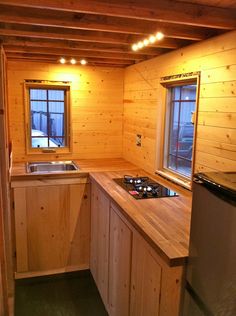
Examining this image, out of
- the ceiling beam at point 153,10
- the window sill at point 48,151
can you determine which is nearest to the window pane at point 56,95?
the window sill at point 48,151

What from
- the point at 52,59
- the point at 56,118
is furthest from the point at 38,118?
the point at 52,59

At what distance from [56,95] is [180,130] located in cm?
174

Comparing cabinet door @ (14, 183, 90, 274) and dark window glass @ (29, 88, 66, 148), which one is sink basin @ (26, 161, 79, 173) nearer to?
dark window glass @ (29, 88, 66, 148)

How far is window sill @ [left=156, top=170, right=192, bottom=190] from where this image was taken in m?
2.52

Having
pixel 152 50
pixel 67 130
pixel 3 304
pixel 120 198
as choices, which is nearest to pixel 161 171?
pixel 120 198

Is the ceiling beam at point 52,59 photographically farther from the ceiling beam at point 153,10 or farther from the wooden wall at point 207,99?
the ceiling beam at point 153,10

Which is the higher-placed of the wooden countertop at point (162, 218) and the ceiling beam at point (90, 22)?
the ceiling beam at point (90, 22)

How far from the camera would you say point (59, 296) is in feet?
9.24

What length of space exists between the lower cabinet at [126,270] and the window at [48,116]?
116cm

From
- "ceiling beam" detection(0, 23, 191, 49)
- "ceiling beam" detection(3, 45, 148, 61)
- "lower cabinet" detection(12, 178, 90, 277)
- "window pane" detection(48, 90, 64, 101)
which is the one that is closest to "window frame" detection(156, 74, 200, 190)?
"ceiling beam" detection(0, 23, 191, 49)

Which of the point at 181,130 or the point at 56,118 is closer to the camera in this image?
the point at 181,130

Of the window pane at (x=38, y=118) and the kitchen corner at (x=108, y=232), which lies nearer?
the kitchen corner at (x=108, y=232)

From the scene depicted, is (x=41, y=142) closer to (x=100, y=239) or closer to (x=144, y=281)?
(x=100, y=239)

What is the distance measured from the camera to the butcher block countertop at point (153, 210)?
155 centimetres
